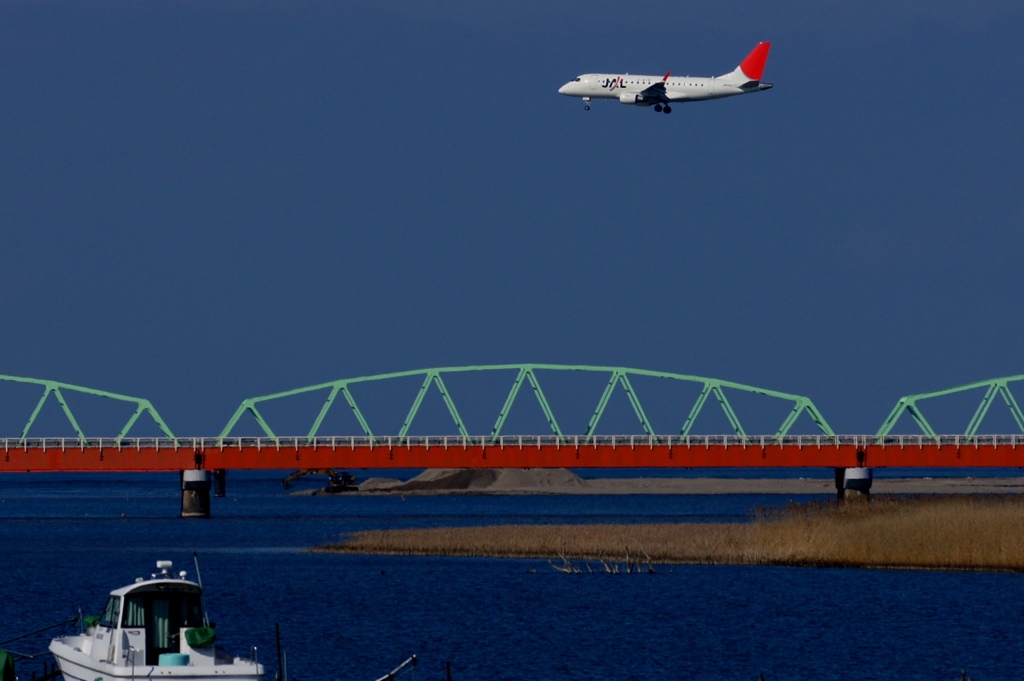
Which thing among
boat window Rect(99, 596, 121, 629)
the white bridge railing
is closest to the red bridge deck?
the white bridge railing

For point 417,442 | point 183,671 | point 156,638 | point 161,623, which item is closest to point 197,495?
point 417,442

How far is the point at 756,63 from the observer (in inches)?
6521

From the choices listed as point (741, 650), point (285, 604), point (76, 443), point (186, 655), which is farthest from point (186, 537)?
→ point (186, 655)

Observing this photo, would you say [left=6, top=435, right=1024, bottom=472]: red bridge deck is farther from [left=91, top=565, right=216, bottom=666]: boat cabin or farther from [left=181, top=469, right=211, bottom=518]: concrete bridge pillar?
[left=91, top=565, right=216, bottom=666]: boat cabin

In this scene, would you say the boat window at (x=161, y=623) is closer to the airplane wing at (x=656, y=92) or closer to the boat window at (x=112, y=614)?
the boat window at (x=112, y=614)

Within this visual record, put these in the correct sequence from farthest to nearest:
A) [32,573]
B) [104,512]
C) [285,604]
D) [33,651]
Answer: [104,512]
[32,573]
[285,604]
[33,651]

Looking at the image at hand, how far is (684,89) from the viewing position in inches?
5945

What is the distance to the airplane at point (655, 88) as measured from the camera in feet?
481

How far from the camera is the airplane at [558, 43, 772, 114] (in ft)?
481

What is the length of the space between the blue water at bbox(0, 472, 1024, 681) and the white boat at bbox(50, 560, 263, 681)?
11870 millimetres

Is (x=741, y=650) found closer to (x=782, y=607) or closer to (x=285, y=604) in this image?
(x=782, y=607)

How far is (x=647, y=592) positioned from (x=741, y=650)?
17.7 meters

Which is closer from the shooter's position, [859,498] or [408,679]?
[408,679]

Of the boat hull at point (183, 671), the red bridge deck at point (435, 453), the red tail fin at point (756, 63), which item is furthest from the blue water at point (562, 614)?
the red tail fin at point (756, 63)
